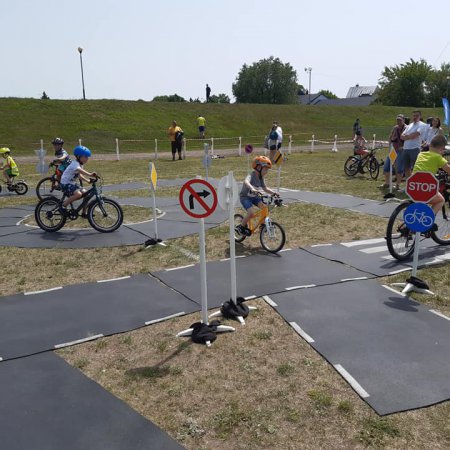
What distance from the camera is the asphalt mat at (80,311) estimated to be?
4.50 meters

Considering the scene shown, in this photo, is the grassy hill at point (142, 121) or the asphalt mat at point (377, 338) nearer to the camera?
the asphalt mat at point (377, 338)

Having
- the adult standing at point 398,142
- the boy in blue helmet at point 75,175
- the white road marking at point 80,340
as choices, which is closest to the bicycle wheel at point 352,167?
the adult standing at point 398,142

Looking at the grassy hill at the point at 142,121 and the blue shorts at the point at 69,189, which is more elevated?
Result: the grassy hill at the point at 142,121

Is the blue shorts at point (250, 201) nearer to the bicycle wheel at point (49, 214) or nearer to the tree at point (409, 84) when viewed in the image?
the bicycle wheel at point (49, 214)

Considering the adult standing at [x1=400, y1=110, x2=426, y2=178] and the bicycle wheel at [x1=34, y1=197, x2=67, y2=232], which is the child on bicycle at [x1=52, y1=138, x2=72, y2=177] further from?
the adult standing at [x1=400, y1=110, x2=426, y2=178]

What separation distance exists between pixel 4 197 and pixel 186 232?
6.86m

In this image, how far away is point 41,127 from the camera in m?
32.8

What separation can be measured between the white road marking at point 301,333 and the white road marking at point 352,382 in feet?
1.57

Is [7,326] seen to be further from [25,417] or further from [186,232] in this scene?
[186,232]

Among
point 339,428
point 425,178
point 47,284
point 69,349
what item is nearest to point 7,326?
point 69,349

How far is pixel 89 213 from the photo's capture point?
8.51m

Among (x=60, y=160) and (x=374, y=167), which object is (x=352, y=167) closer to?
(x=374, y=167)

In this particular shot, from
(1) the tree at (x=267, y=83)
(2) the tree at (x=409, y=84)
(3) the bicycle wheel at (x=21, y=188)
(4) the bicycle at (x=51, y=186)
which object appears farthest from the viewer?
(1) the tree at (x=267, y=83)

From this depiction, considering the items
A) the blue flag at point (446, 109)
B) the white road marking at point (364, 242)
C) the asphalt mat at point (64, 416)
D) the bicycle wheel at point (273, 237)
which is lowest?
the asphalt mat at point (64, 416)
